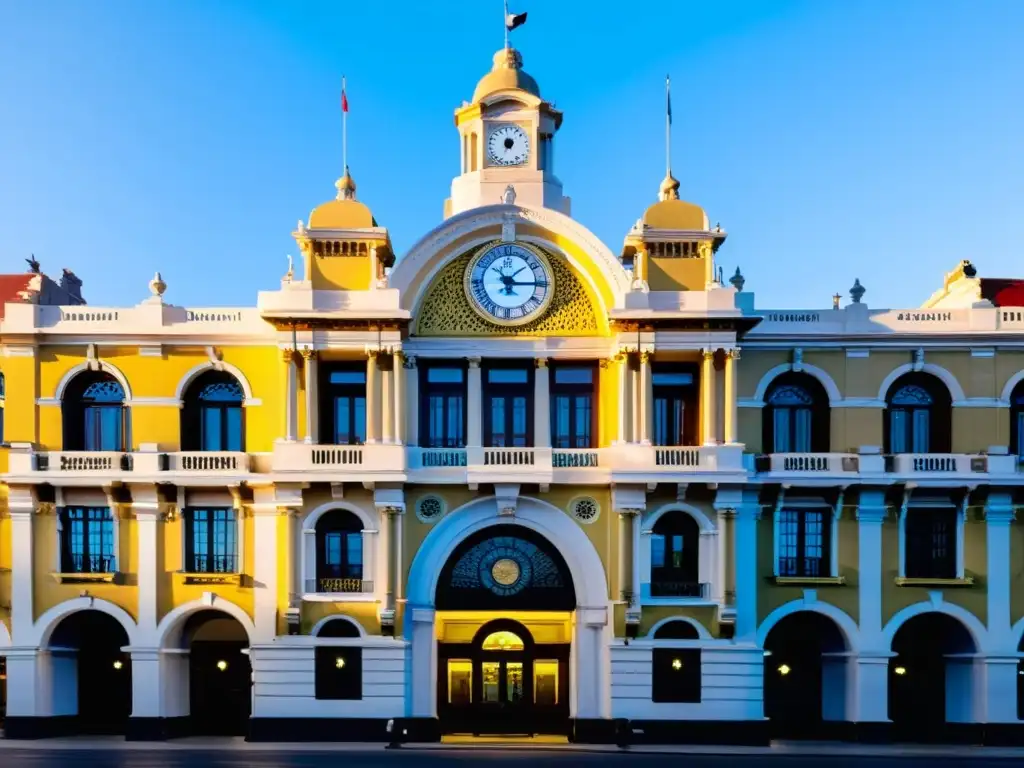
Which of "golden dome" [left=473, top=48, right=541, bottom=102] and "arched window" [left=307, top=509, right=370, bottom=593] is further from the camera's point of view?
"golden dome" [left=473, top=48, right=541, bottom=102]

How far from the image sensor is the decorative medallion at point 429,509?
30.3 metres

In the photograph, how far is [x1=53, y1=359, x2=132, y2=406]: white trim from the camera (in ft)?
101

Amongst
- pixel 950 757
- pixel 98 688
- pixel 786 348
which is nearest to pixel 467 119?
pixel 786 348

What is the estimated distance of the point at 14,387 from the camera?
3081 cm

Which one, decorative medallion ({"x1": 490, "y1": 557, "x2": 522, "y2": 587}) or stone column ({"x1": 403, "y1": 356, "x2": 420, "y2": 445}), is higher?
stone column ({"x1": 403, "y1": 356, "x2": 420, "y2": 445})

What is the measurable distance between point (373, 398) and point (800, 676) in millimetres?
17186

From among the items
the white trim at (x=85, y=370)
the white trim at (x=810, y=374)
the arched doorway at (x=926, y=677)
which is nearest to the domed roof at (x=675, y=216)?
the white trim at (x=810, y=374)

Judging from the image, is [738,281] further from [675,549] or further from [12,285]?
[12,285]

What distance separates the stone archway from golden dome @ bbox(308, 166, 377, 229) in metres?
9.85

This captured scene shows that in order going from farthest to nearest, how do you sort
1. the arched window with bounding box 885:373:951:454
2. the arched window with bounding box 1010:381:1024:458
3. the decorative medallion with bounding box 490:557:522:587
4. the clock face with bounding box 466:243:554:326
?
the arched window with bounding box 885:373:951:454
the arched window with bounding box 1010:381:1024:458
the clock face with bounding box 466:243:554:326
the decorative medallion with bounding box 490:557:522:587

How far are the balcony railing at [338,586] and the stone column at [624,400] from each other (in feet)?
30.4

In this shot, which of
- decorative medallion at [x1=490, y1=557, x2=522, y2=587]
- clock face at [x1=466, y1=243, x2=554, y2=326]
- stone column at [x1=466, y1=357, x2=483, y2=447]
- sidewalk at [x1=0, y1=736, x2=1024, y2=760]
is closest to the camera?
sidewalk at [x1=0, y1=736, x2=1024, y2=760]

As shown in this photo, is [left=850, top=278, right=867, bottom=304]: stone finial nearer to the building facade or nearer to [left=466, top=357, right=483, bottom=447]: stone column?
the building facade

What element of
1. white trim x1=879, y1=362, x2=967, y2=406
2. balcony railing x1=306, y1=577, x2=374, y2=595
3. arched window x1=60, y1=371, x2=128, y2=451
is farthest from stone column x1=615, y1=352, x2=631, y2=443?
arched window x1=60, y1=371, x2=128, y2=451
